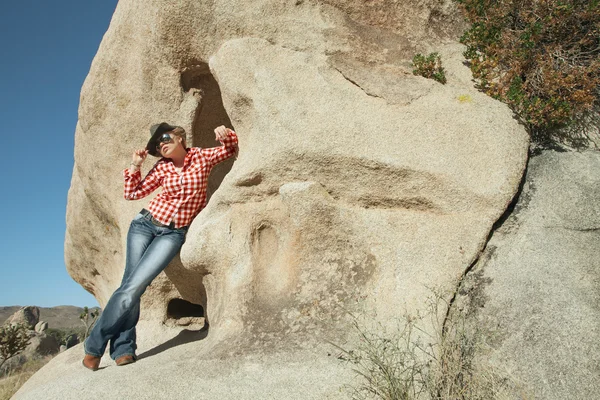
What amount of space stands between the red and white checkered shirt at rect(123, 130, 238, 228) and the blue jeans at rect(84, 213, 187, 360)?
0.12 metres

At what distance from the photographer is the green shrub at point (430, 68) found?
14.4 ft

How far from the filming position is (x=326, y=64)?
14.4 ft

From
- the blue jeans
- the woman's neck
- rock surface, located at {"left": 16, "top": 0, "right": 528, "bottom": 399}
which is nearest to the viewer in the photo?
rock surface, located at {"left": 16, "top": 0, "right": 528, "bottom": 399}

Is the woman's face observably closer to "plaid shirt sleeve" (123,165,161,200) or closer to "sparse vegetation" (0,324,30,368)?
"plaid shirt sleeve" (123,165,161,200)

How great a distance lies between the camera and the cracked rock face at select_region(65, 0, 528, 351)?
370cm

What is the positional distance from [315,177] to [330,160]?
7.2 inches

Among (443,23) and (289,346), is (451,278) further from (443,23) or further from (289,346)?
(443,23)

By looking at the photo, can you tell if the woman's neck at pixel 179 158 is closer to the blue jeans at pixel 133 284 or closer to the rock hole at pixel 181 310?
the blue jeans at pixel 133 284

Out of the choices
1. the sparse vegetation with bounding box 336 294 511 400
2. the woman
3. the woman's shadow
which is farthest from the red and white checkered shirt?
the sparse vegetation with bounding box 336 294 511 400

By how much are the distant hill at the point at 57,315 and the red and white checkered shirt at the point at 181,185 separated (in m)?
36.2

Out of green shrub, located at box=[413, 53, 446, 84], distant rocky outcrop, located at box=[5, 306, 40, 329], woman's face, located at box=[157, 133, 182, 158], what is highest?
woman's face, located at box=[157, 133, 182, 158]

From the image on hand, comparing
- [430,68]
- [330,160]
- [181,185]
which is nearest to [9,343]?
[181,185]

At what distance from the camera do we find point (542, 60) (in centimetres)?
427

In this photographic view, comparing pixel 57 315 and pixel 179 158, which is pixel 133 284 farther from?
pixel 57 315
